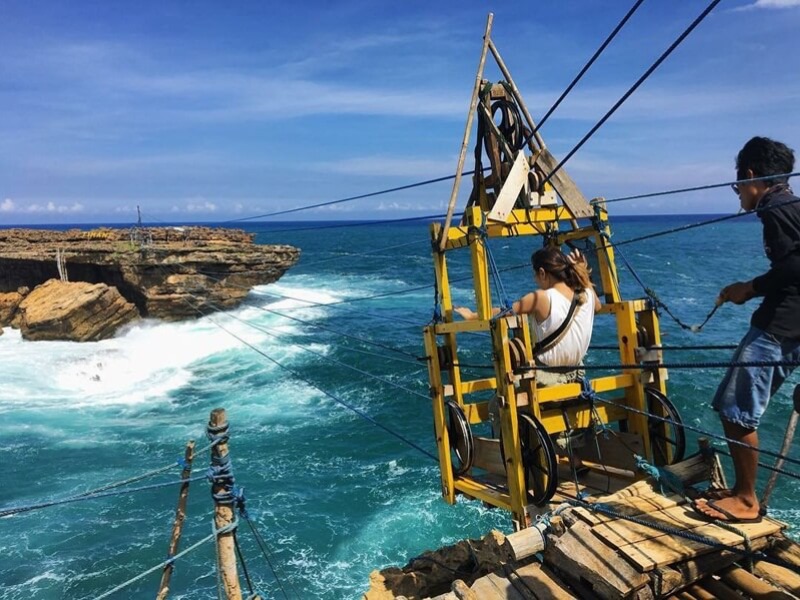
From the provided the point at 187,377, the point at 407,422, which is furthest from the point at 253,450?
the point at 187,377

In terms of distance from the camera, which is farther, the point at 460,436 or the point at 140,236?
the point at 140,236

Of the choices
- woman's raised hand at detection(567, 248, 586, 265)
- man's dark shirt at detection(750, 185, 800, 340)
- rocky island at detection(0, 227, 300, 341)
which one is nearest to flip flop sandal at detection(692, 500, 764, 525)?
man's dark shirt at detection(750, 185, 800, 340)

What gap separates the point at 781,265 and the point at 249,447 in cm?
1561

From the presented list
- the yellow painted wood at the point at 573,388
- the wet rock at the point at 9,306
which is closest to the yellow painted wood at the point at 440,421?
the yellow painted wood at the point at 573,388

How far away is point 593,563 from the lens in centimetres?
451

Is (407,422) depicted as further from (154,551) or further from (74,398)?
(74,398)

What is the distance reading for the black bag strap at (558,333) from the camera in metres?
5.97

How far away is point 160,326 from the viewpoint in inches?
1342

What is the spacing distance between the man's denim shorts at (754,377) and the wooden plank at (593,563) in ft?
4.42

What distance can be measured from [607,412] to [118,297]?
32.0 m

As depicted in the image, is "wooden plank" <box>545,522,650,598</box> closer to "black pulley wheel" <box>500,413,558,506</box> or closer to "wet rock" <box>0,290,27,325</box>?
"black pulley wheel" <box>500,413,558,506</box>

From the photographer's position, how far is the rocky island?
31688 millimetres

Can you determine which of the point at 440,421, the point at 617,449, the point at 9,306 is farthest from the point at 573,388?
the point at 9,306

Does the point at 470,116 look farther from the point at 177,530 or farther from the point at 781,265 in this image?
the point at 177,530
